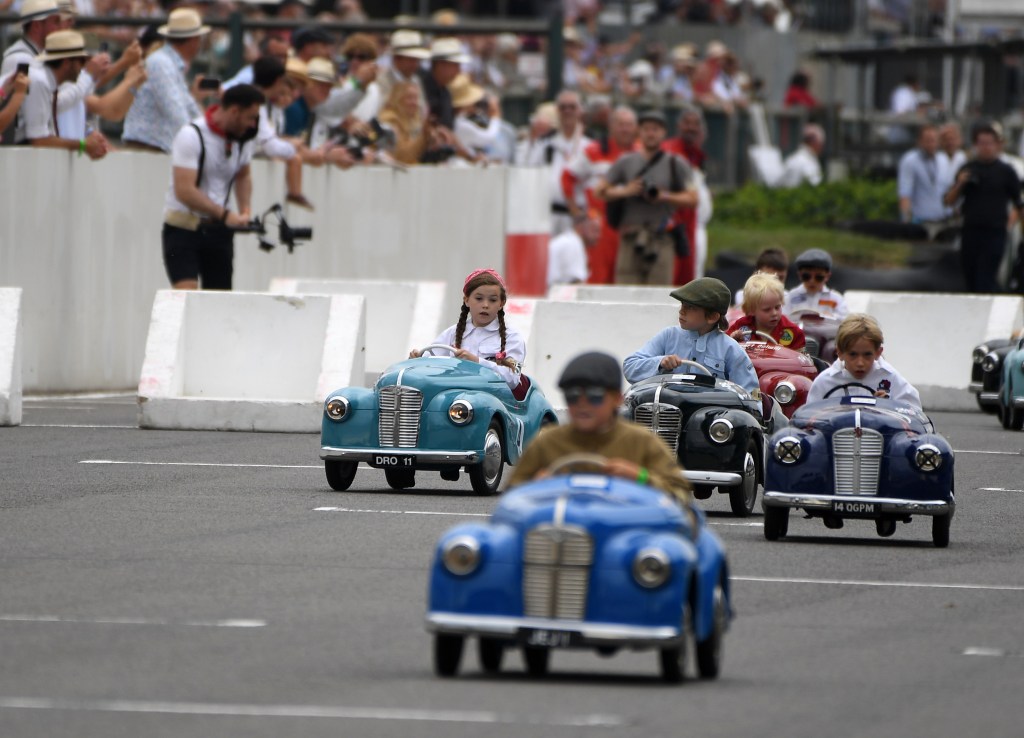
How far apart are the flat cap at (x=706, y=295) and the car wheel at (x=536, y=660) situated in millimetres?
5682

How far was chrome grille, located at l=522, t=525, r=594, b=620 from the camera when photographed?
7.75m

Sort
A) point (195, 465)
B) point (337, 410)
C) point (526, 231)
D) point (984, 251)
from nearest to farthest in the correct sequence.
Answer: point (337, 410) < point (195, 465) < point (984, 251) < point (526, 231)

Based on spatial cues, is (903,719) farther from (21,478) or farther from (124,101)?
(124,101)

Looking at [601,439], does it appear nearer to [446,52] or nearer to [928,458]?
[928,458]

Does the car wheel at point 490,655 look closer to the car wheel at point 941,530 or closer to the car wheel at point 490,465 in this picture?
the car wheel at point 941,530

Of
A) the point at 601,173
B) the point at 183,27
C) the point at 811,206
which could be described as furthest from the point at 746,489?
the point at 811,206

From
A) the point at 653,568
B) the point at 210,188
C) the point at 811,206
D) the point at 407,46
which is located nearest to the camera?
the point at 653,568

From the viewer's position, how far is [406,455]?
44.2 feet

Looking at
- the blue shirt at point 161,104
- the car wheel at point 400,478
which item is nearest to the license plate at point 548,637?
the car wheel at point 400,478

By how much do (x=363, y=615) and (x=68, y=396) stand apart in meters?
11.7

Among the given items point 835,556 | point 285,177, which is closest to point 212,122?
point 285,177

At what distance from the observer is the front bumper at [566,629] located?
7641 mm

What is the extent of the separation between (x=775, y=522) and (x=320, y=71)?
11517 millimetres

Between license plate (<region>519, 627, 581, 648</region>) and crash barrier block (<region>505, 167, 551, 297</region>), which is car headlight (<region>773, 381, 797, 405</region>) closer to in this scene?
license plate (<region>519, 627, 581, 648</region>)
